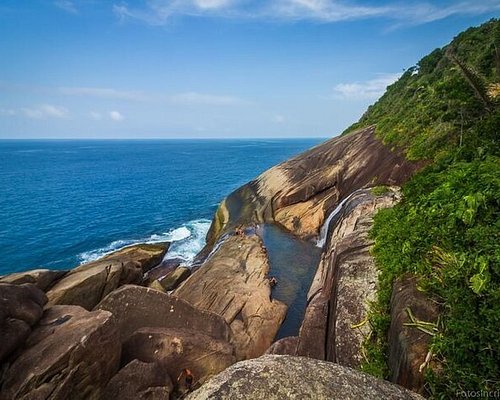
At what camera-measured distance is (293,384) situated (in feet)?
14.6

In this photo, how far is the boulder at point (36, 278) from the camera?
620 inches

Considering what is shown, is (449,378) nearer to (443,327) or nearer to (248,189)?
(443,327)

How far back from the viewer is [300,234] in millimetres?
27875

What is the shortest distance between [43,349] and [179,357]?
431 cm

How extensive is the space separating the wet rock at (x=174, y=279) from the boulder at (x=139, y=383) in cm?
1315

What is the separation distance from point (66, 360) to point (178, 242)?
89.2ft

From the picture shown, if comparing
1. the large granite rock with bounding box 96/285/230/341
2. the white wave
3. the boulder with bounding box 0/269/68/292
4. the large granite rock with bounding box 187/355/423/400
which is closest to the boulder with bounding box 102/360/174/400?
the large granite rock with bounding box 96/285/230/341

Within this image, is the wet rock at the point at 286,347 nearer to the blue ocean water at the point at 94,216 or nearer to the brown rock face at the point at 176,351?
the brown rock face at the point at 176,351

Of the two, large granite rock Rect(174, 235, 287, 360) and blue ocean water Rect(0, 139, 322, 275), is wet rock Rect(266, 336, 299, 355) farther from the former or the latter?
blue ocean water Rect(0, 139, 322, 275)

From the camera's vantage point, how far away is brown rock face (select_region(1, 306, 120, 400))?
7.58 metres

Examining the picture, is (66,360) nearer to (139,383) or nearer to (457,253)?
(139,383)

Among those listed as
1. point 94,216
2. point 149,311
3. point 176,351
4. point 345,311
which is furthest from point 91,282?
point 94,216

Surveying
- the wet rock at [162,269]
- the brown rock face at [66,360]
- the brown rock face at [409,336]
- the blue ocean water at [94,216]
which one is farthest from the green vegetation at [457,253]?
the blue ocean water at [94,216]

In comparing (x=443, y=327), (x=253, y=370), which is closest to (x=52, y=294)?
(x=253, y=370)
